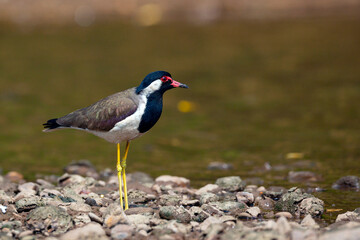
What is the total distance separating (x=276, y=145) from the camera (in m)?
11.9

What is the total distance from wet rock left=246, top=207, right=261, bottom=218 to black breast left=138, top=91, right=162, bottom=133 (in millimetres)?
1511

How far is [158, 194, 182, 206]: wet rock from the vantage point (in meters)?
7.84

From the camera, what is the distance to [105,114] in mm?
7520

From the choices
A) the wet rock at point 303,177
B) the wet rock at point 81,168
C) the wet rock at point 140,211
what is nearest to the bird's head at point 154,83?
the wet rock at point 140,211

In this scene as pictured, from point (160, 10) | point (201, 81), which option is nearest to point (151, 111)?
point (201, 81)

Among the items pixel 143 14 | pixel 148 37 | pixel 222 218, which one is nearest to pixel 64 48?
pixel 148 37

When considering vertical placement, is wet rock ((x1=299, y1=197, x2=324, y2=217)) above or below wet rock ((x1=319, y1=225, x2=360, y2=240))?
above

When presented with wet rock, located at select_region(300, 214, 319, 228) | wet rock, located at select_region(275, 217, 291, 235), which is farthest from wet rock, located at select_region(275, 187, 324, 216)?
wet rock, located at select_region(275, 217, 291, 235)

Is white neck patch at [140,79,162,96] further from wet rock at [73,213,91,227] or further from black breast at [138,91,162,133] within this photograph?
wet rock at [73,213,91,227]

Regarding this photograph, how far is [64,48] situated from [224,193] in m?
13.3

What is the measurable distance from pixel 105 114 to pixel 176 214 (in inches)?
57.8

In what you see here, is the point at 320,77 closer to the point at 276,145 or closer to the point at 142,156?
the point at 276,145

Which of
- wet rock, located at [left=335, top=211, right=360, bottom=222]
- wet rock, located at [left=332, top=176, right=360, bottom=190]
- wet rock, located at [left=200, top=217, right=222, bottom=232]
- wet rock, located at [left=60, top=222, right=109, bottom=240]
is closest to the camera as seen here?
wet rock, located at [left=60, top=222, right=109, bottom=240]

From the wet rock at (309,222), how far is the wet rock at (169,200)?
1.67m
